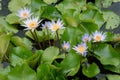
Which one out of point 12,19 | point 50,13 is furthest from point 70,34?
point 12,19

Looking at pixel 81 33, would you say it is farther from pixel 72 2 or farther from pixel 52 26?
pixel 72 2

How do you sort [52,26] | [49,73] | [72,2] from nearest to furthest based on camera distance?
[49,73] < [52,26] < [72,2]

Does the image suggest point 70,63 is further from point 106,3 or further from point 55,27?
point 106,3

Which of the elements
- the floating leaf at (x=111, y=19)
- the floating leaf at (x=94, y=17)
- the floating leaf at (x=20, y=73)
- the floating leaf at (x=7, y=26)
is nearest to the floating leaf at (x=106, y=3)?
the floating leaf at (x=111, y=19)

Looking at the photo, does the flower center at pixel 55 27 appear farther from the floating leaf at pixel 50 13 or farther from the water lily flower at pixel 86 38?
the floating leaf at pixel 50 13

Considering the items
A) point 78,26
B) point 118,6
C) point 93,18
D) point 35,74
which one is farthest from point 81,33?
point 118,6

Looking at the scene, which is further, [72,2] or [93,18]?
[72,2]

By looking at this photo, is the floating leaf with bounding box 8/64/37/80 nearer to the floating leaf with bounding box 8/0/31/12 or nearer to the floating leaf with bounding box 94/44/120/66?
the floating leaf with bounding box 94/44/120/66
